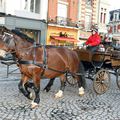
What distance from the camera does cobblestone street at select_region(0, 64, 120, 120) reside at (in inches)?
259

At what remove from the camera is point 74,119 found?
6383 millimetres

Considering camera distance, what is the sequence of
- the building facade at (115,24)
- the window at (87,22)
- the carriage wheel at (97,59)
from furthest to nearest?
the building facade at (115,24) < the window at (87,22) < the carriage wheel at (97,59)

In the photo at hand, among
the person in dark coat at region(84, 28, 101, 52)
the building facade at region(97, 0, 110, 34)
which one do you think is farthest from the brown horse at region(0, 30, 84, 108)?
the building facade at region(97, 0, 110, 34)

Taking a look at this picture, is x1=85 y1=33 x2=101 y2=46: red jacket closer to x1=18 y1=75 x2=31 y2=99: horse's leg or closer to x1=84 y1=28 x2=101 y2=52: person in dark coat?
x1=84 y1=28 x2=101 y2=52: person in dark coat

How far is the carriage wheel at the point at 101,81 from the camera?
30.5 feet

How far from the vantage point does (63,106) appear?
752 cm

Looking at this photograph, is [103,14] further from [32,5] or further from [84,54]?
[84,54]

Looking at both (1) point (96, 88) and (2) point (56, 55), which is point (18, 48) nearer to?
(2) point (56, 55)

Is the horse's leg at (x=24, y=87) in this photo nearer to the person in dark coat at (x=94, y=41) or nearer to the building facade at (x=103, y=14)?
the person in dark coat at (x=94, y=41)

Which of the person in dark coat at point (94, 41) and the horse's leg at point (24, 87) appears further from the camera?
the person in dark coat at point (94, 41)


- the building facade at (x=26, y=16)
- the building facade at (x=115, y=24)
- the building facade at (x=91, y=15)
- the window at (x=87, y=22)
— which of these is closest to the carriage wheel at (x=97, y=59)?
the building facade at (x=26, y=16)

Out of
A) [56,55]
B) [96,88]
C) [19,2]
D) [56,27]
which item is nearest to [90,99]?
[96,88]

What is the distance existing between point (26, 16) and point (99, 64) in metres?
18.2

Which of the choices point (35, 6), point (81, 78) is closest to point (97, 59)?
point (81, 78)
